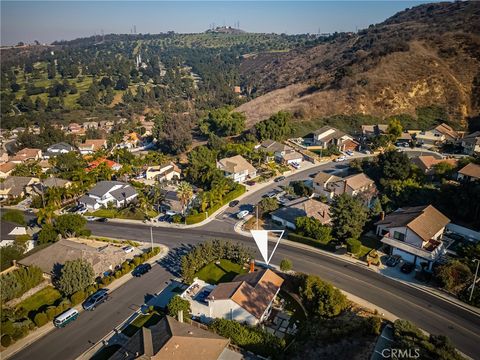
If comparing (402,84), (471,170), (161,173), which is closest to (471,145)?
(471,170)

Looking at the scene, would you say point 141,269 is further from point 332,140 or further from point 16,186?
point 332,140

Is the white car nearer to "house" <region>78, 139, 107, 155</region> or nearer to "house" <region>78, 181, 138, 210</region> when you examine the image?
"house" <region>78, 181, 138, 210</region>

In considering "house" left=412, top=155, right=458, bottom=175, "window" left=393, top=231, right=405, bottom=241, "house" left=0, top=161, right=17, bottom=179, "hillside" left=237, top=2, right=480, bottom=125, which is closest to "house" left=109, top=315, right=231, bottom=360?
"window" left=393, top=231, right=405, bottom=241

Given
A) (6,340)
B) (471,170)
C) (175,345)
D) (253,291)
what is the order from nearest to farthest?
(175,345) < (6,340) < (253,291) < (471,170)

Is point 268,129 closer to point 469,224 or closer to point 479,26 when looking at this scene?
point 469,224

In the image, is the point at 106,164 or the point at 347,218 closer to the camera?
the point at 347,218

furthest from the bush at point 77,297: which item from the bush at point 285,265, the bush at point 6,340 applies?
the bush at point 285,265

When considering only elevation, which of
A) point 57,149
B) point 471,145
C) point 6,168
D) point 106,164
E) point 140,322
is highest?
point 471,145
